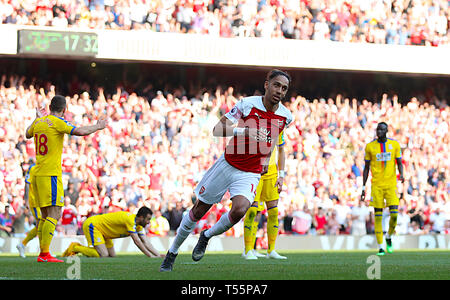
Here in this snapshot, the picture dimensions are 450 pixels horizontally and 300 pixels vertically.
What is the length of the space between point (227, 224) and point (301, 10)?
1976 centimetres

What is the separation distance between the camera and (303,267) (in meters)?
10.9

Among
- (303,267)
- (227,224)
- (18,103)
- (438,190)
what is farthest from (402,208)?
(227,224)

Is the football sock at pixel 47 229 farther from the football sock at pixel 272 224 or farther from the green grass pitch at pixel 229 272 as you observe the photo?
the football sock at pixel 272 224

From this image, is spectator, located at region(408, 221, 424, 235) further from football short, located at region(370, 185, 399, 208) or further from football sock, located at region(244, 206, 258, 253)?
football sock, located at region(244, 206, 258, 253)

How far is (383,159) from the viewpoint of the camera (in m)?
16.3

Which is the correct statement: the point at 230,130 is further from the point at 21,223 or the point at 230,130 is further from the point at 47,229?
the point at 21,223

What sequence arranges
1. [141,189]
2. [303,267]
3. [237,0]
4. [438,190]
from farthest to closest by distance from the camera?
1. [237,0]
2. [438,190]
3. [141,189]
4. [303,267]

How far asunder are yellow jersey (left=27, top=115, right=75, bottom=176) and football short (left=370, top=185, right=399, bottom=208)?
691cm

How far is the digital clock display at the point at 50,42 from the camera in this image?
23953 millimetres

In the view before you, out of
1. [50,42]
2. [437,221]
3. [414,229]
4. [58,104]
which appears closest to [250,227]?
[58,104]

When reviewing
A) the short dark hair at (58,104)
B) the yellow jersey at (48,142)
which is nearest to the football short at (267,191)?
the yellow jersey at (48,142)

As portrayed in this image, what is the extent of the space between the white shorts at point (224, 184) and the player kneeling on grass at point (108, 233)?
5198 millimetres

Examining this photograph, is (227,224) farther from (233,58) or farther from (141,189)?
(233,58)

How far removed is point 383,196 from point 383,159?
2.32 ft
